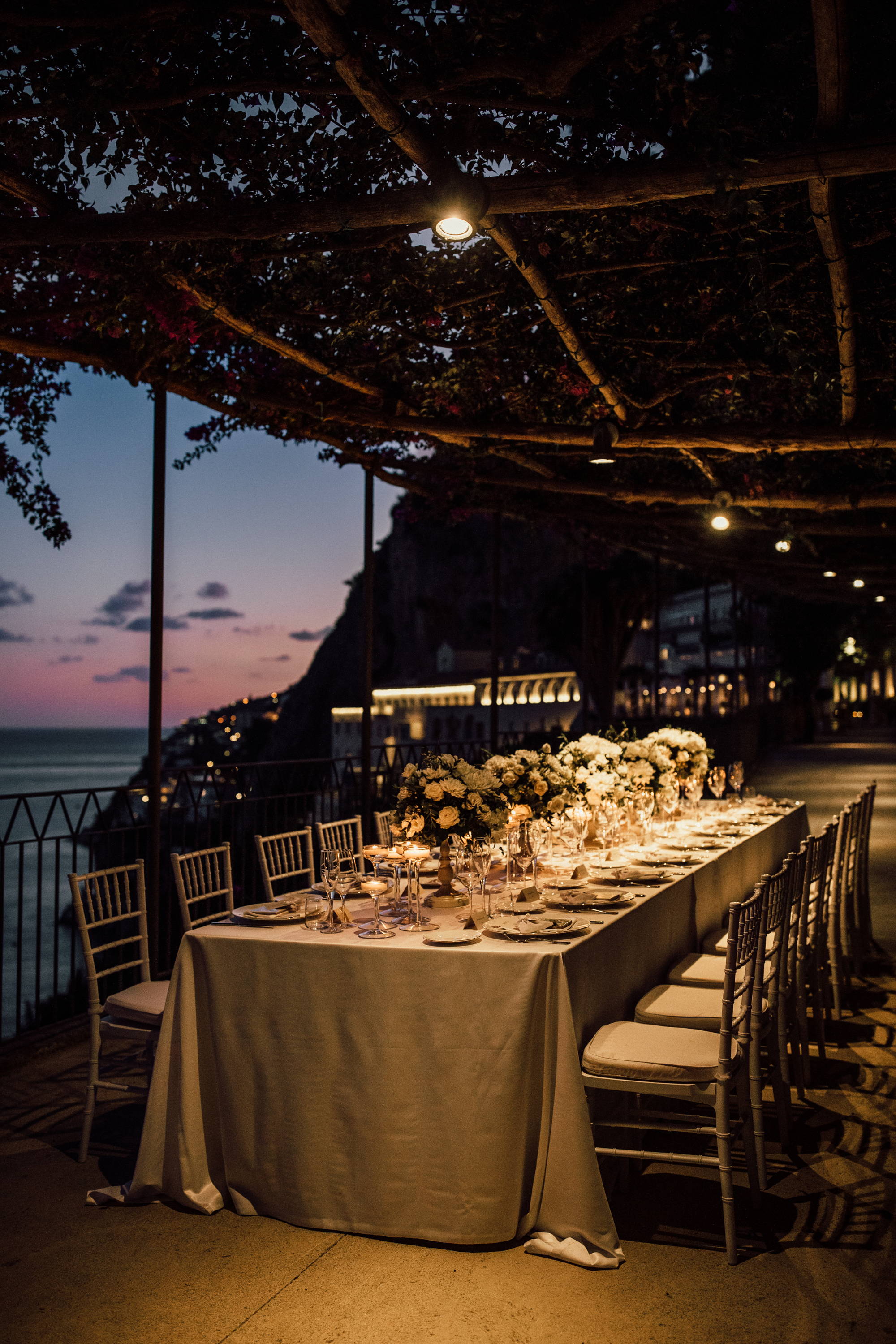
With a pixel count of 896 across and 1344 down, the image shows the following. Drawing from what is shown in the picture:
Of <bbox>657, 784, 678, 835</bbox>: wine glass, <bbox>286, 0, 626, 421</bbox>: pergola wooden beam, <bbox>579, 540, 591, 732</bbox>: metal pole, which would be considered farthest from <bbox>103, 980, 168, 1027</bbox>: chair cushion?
<bbox>579, 540, 591, 732</bbox>: metal pole

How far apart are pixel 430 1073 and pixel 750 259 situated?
9.84 feet

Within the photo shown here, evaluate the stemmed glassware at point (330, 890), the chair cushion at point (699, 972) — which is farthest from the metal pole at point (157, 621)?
the chair cushion at point (699, 972)

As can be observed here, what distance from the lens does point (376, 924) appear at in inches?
128

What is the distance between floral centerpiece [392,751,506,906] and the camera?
3645 millimetres

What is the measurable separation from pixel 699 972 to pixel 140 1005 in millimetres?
2226

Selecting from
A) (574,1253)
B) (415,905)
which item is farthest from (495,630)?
(574,1253)

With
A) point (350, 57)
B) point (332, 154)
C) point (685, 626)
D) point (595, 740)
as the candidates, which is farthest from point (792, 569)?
point (685, 626)

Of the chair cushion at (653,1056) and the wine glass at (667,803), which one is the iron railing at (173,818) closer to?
the wine glass at (667,803)

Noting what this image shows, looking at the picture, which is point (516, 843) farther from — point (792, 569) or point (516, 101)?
point (792, 569)

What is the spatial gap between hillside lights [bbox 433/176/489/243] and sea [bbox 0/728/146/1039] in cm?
244

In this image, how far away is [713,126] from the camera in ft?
8.65

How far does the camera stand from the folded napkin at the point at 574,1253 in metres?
2.80

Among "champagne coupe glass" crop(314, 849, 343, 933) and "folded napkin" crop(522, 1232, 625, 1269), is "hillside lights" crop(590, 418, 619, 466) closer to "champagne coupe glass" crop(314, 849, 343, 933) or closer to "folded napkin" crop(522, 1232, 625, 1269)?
"champagne coupe glass" crop(314, 849, 343, 933)

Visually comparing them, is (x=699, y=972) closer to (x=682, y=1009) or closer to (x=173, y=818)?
(x=682, y=1009)
